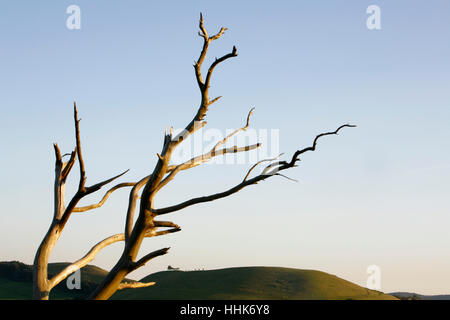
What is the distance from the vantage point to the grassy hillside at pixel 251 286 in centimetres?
5869

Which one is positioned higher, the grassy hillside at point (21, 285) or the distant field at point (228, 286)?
the grassy hillside at point (21, 285)

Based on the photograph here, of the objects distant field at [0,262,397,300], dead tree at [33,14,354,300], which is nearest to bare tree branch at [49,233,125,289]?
dead tree at [33,14,354,300]

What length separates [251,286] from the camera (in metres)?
63.3

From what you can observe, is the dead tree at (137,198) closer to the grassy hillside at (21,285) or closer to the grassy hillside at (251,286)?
the grassy hillside at (251,286)

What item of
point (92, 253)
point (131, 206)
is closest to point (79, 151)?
point (131, 206)

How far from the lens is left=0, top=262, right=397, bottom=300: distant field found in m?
58.4

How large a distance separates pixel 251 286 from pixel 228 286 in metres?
3.14

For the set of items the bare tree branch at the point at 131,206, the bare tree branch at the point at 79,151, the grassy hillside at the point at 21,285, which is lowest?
the grassy hillside at the point at 21,285

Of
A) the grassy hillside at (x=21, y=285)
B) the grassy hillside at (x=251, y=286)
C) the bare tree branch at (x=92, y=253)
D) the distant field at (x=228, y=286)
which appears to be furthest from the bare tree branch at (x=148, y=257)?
the grassy hillside at (x=21, y=285)

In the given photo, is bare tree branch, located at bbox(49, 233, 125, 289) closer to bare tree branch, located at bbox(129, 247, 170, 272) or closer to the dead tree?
the dead tree

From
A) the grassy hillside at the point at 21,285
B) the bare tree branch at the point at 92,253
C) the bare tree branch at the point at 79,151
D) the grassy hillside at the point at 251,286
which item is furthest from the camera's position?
the grassy hillside at the point at 251,286
